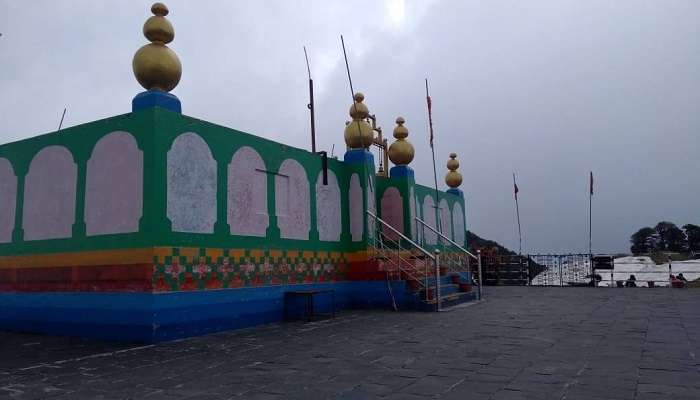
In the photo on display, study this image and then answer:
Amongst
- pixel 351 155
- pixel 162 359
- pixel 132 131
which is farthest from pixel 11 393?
pixel 351 155

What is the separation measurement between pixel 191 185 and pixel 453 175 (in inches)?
484

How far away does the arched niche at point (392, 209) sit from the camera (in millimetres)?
13766

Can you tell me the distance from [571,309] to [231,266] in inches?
261

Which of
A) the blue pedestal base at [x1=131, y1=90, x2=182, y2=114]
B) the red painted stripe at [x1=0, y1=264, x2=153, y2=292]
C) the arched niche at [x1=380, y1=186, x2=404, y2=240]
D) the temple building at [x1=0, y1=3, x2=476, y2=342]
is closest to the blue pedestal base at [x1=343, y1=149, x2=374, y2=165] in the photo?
the temple building at [x1=0, y1=3, x2=476, y2=342]

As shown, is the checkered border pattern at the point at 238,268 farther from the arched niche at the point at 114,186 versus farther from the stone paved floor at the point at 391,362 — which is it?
the stone paved floor at the point at 391,362

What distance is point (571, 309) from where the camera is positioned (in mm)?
10508

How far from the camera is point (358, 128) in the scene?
12.8m

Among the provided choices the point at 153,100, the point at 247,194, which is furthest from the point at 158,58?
the point at 247,194

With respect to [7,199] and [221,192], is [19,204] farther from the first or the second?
[221,192]

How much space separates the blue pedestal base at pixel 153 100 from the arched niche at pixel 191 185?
52cm

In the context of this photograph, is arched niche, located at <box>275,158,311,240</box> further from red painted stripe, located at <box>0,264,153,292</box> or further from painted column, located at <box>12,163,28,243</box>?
painted column, located at <box>12,163,28,243</box>

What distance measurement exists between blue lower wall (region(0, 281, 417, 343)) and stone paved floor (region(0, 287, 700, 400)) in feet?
1.17

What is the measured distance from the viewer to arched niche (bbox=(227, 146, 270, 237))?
9250 millimetres

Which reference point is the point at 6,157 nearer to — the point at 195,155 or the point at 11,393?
the point at 195,155
